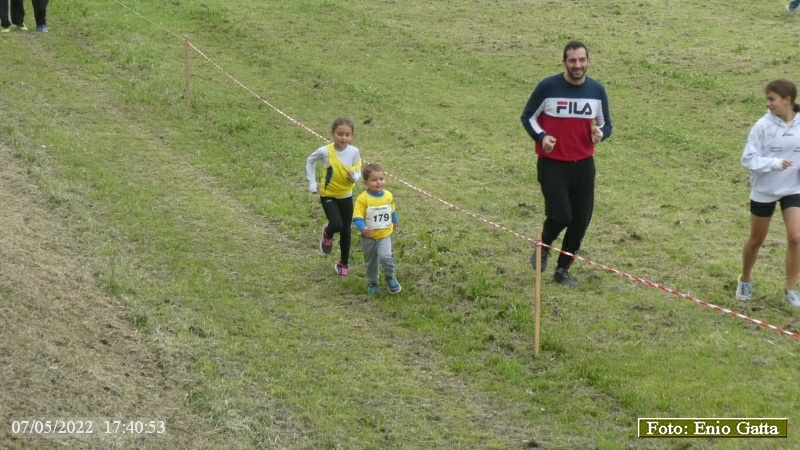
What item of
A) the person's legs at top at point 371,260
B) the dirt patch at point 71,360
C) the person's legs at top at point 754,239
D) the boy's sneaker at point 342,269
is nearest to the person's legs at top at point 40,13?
the dirt patch at point 71,360

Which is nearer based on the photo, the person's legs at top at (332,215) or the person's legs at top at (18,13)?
the person's legs at top at (332,215)

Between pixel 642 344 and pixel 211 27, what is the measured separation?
15.9 m

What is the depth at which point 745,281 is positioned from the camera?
28.8 ft

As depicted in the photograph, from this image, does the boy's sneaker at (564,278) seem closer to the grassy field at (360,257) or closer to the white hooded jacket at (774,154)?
the grassy field at (360,257)

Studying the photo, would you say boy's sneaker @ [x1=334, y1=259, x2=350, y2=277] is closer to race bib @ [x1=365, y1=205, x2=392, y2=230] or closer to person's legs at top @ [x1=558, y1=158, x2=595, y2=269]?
race bib @ [x1=365, y1=205, x2=392, y2=230]

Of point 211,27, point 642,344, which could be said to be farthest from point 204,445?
point 211,27

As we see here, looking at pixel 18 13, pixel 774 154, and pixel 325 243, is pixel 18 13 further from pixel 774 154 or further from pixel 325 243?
pixel 774 154

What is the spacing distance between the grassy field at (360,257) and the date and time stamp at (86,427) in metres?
0.07

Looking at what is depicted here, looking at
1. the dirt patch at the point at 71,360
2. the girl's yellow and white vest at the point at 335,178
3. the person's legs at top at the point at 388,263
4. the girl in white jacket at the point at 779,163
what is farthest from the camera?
the girl's yellow and white vest at the point at 335,178

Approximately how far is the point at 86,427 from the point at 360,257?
4.54m

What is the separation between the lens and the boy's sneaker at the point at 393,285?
30.1ft

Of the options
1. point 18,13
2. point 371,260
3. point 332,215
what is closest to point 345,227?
point 332,215

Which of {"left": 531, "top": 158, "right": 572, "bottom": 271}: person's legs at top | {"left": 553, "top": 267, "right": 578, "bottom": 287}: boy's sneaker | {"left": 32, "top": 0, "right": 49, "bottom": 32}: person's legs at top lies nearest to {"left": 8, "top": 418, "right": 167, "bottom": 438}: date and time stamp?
{"left": 531, "top": 158, "right": 572, "bottom": 271}: person's legs at top

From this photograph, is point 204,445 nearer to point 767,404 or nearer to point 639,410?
point 639,410
